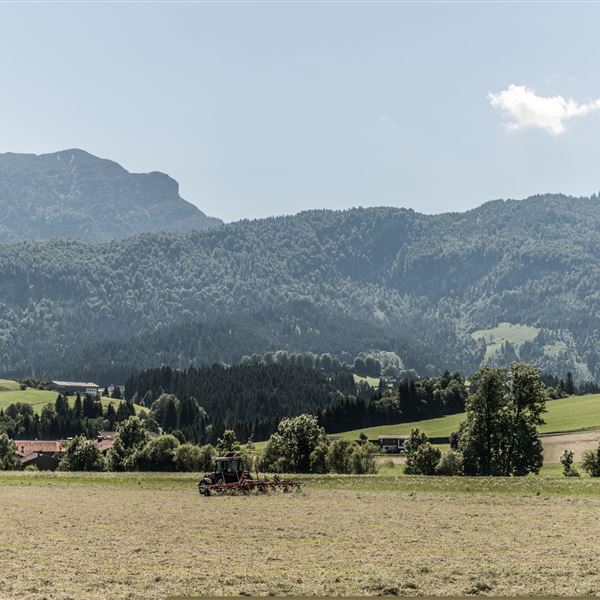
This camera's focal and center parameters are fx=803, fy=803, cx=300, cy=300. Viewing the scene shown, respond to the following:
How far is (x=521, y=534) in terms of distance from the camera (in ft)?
129

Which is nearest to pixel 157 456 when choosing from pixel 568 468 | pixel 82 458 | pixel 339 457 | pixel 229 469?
pixel 82 458

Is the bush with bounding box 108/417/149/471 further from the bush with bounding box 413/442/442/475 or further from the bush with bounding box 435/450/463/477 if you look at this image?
the bush with bounding box 435/450/463/477

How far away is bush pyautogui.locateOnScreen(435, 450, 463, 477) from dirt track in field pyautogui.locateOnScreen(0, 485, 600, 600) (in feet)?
138

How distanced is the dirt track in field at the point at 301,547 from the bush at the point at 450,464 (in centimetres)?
4217

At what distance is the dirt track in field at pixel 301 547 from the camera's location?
2820 centimetres

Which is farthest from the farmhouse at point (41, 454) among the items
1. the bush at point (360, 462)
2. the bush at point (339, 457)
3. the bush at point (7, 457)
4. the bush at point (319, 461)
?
the bush at point (360, 462)

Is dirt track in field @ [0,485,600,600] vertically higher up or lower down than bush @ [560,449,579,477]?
higher up

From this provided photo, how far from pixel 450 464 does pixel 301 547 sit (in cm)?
6763

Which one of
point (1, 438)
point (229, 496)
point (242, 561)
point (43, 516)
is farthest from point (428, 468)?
point (1, 438)

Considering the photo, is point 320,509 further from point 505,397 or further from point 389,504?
point 505,397

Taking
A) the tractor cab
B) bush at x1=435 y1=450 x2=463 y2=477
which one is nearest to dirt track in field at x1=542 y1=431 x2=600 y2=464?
bush at x1=435 y1=450 x2=463 y2=477

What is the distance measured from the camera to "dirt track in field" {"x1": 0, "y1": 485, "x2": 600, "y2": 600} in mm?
28203

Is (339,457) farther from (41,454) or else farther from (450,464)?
(41,454)

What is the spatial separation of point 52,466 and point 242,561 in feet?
491
